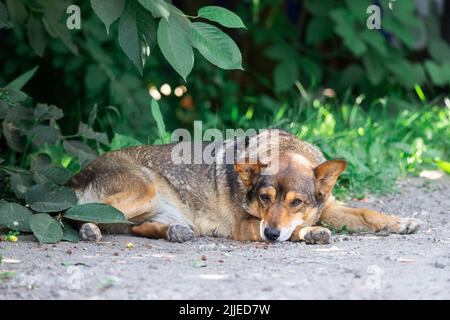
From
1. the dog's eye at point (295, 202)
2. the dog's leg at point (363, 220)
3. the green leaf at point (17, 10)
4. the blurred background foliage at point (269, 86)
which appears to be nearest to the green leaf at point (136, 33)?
the dog's eye at point (295, 202)

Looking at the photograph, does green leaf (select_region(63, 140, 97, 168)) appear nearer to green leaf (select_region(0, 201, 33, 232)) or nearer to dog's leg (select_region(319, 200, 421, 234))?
green leaf (select_region(0, 201, 33, 232))

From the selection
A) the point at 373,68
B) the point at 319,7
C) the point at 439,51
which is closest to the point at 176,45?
the point at 319,7

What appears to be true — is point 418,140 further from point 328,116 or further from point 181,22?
point 181,22

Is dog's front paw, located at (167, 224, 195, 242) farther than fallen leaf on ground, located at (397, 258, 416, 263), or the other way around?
dog's front paw, located at (167, 224, 195, 242)

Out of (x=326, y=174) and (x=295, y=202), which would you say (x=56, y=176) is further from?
(x=326, y=174)

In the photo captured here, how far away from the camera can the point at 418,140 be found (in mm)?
8289

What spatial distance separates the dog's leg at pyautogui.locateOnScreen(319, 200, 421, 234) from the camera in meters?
5.97

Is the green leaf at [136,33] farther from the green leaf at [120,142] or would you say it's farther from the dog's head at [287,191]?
the green leaf at [120,142]

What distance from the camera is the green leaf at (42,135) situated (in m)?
6.74

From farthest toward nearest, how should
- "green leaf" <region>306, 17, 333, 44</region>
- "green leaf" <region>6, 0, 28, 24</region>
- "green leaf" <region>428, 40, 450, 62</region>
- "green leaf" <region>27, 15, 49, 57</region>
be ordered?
"green leaf" <region>428, 40, 450, 62</region>
"green leaf" <region>306, 17, 333, 44</region>
"green leaf" <region>27, 15, 49, 57</region>
"green leaf" <region>6, 0, 28, 24</region>

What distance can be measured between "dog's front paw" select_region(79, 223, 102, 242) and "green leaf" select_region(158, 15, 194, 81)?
1.44m

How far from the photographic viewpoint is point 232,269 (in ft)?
15.7

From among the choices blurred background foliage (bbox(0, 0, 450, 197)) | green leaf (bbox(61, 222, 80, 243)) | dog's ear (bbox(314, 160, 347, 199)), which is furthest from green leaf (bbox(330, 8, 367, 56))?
green leaf (bbox(61, 222, 80, 243))
